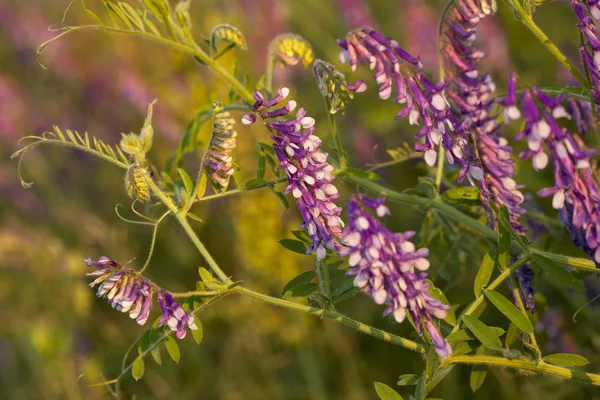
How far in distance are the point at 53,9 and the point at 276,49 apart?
18.4 feet

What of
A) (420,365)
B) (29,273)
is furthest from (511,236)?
(29,273)

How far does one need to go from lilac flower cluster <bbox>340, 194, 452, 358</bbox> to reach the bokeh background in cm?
59

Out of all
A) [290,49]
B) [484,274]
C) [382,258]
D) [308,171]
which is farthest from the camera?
[290,49]

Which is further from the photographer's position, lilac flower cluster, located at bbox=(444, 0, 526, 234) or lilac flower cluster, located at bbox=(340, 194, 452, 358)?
lilac flower cluster, located at bbox=(444, 0, 526, 234)

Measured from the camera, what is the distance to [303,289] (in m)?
1.34

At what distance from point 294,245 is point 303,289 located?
0.31ft

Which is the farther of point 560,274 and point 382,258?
point 560,274

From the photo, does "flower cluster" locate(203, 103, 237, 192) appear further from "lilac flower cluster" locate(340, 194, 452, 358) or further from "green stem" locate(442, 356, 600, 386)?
"green stem" locate(442, 356, 600, 386)

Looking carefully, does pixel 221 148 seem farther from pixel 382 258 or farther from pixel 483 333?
pixel 483 333

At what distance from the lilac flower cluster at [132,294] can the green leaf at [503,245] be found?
1.66 feet

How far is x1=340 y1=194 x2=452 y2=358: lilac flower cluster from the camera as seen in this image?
959mm

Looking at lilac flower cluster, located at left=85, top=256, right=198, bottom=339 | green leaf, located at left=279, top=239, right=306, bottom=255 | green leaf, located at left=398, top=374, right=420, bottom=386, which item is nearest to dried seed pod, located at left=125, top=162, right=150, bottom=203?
lilac flower cluster, located at left=85, top=256, right=198, bottom=339

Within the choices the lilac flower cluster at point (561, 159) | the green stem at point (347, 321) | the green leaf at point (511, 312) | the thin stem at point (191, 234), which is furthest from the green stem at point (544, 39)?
the thin stem at point (191, 234)

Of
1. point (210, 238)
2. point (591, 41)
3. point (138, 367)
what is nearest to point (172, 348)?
point (138, 367)
